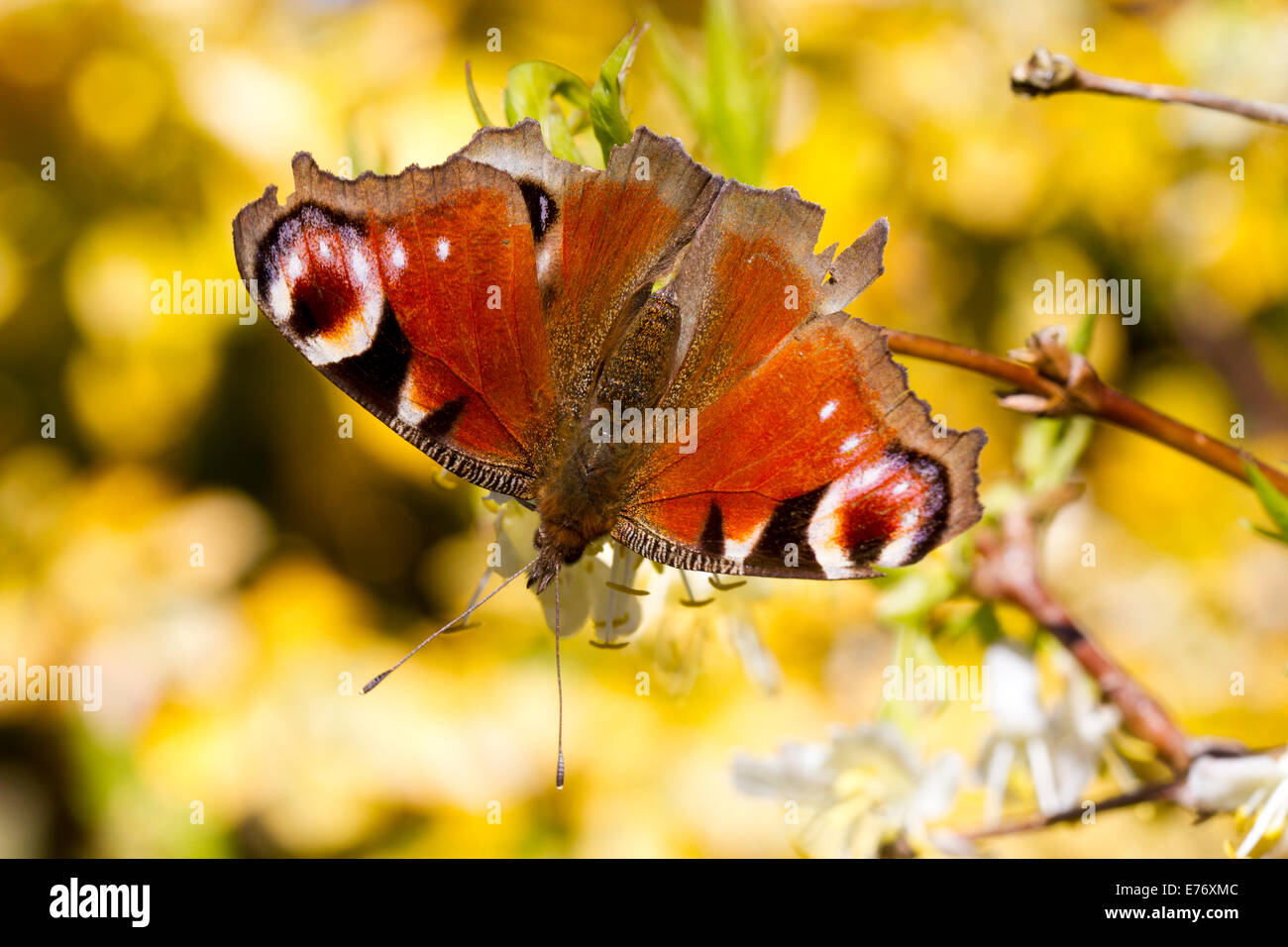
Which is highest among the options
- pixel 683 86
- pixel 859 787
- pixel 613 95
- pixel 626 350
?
pixel 683 86

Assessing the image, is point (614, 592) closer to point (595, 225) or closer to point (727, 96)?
point (595, 225)

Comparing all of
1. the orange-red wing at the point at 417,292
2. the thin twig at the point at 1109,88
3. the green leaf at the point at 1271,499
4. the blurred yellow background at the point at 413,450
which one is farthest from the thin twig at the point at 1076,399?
the blurred yellow background at the point at 413,450

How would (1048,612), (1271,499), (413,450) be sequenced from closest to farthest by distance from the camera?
1. (1271,499)
2. (1048,612)
3. (413,450)

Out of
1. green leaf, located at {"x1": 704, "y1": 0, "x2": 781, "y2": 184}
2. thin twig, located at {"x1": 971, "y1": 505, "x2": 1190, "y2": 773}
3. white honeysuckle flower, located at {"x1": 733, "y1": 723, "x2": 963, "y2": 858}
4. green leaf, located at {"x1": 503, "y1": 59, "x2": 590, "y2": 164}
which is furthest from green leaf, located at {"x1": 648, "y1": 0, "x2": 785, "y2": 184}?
white honeysuckle flower, located at {"x1": 733, "y1": 723, "x2": 963, "y2": 858}

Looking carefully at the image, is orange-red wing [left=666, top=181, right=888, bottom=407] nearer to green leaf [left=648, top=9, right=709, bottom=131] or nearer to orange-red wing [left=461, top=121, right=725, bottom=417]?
orange-red wing [left=461, top=121, right=725, bottom=417]

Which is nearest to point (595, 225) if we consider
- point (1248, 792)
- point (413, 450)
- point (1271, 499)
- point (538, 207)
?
point (538, 207)
